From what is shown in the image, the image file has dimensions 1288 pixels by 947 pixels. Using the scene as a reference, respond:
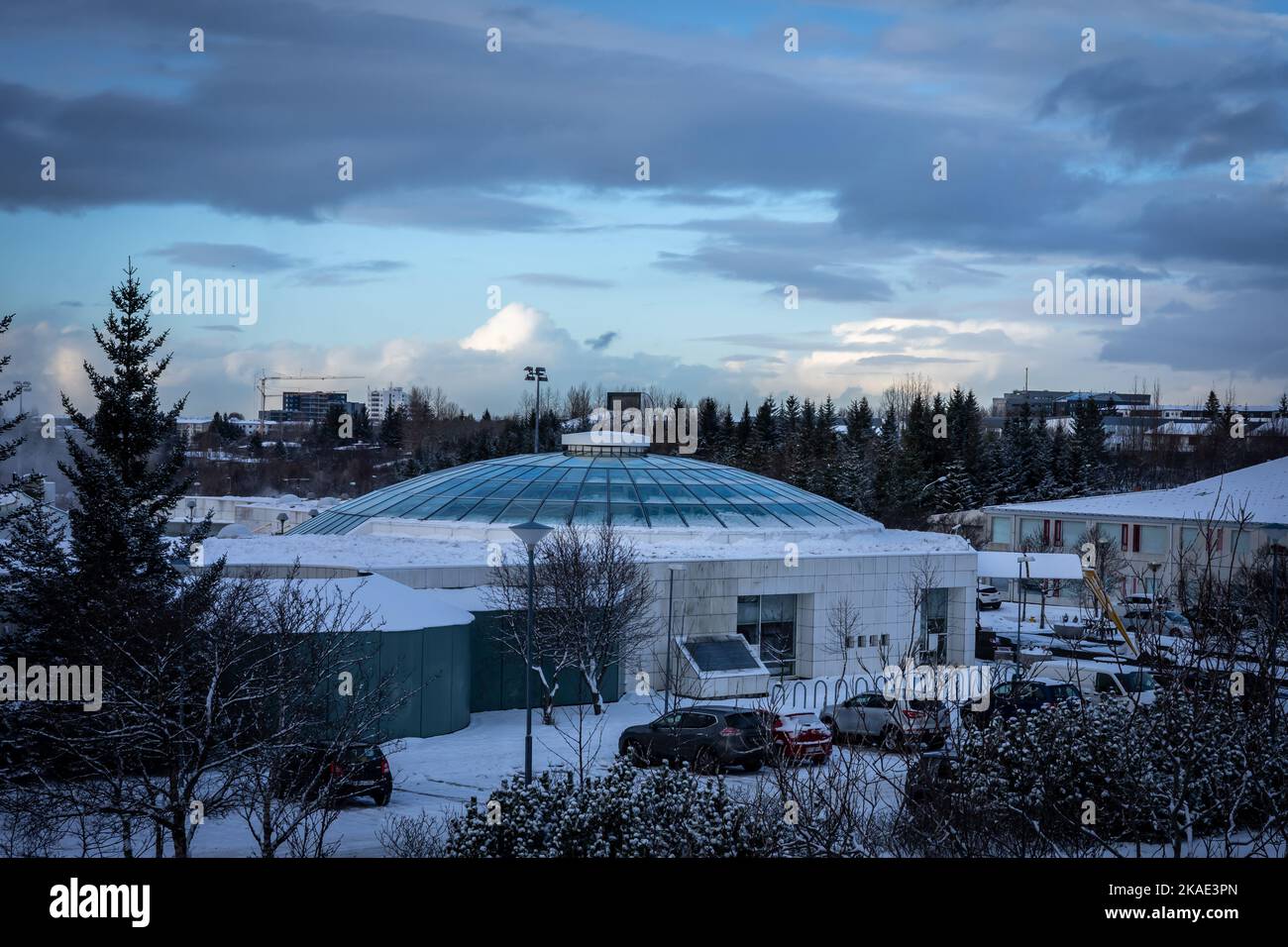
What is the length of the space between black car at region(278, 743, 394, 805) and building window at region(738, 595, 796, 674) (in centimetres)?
1544

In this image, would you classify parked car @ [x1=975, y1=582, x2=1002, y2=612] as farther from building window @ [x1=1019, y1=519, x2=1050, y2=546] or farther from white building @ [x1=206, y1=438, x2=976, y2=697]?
white building @ [x1=206, y1=438, x2=976, y2=697]

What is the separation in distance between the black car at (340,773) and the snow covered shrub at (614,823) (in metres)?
1.61

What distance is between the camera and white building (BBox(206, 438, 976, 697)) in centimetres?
2966

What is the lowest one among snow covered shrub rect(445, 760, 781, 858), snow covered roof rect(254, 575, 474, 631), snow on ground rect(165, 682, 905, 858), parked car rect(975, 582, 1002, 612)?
parked car rect(975, 582, 1002, 612)

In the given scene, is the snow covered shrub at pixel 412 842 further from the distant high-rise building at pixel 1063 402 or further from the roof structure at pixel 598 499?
the distant high-rise building at pixel 1063 402

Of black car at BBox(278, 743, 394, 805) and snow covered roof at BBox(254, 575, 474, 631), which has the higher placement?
snow covered roof at BBox(254, 575, 474, 631)

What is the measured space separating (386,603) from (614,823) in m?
12.4

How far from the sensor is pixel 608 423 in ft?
148

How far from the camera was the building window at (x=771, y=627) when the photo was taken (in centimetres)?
3170

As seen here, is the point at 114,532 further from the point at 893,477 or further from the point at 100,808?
the point at 893,477

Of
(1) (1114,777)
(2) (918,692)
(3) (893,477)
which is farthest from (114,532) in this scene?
(3) (893,477)

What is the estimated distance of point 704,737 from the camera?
19.1 metres

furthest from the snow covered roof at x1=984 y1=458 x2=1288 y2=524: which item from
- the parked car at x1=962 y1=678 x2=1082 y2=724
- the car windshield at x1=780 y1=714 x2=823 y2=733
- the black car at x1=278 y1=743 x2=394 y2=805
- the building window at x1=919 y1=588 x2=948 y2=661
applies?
the black car at x1=278 y1=743 x2=394 y2=805
